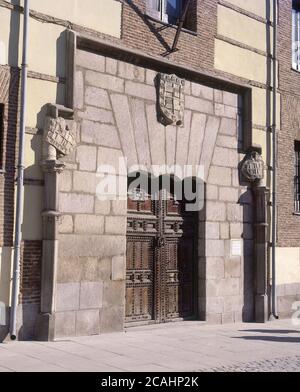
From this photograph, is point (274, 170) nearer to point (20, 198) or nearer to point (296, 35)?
point (296, 35)

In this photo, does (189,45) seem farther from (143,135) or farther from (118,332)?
(118,332)

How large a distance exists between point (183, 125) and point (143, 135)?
Answer: 1068mm

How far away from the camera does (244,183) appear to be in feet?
40.9

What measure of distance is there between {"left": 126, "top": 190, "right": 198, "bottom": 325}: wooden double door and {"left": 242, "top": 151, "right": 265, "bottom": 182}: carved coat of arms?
1.57m

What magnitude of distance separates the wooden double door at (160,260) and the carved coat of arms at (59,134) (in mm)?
1828

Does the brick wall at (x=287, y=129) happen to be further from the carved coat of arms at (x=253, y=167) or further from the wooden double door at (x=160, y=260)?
the wooden double door at (x=160, y=260)

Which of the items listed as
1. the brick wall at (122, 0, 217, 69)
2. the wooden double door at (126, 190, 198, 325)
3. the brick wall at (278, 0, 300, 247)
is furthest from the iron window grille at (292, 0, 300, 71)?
the wooden double door at (126, 190, 198, 325)

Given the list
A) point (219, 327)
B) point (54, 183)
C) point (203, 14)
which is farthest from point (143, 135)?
point (219, 327)

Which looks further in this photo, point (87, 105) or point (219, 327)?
point (219, 327)

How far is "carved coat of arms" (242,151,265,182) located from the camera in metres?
12.3

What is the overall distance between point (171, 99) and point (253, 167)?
2.51 meters

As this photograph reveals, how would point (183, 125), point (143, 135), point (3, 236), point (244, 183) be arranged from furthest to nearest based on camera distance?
1. point (244, 183)
2. point (183, 125)
3. point (143, 135)
4. point (3, 236)

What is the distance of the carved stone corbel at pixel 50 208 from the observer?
890 centimetres

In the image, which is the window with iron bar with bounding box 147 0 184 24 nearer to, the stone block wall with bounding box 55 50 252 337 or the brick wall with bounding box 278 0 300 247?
the stone block wall with bounding box 55 50 252 337
